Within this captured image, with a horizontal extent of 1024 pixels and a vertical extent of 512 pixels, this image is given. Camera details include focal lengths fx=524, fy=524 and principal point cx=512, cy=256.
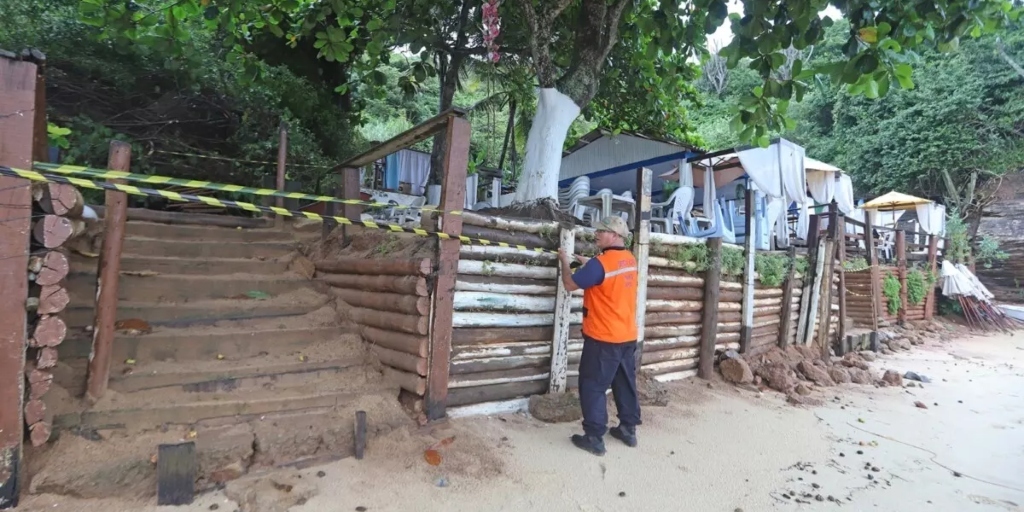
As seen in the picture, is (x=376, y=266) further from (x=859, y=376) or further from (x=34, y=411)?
(x=859, y=376)

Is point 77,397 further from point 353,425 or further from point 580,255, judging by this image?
point 580,255

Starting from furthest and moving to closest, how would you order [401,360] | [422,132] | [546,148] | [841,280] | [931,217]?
[931,217] < [841,280] < [546,148] < [422,132] < [401,360]

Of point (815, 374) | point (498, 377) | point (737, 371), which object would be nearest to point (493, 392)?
point (498, 377)

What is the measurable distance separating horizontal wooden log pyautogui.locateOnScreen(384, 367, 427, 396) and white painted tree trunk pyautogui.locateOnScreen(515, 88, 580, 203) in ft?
8.59

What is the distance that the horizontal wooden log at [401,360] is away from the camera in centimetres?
405

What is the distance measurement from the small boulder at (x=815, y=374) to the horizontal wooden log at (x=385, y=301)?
593 cm

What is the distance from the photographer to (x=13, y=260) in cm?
269

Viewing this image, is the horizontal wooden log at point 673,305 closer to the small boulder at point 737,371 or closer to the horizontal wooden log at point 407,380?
the small boulder at point 737,371

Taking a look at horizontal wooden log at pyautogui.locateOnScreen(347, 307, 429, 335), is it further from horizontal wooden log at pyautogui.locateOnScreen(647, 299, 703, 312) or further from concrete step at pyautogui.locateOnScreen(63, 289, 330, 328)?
horizontal wooden log at pyautogui.locateOnScreen(647, 299, 703, 312)

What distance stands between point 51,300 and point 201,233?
307 centimetres

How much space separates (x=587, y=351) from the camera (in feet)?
13.8

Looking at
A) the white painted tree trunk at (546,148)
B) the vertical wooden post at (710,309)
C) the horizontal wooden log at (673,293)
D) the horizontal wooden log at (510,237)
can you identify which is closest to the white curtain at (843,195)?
the vertical wooden post at (710,309)

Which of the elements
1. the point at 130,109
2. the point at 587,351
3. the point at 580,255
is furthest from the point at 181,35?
the point at 587,351

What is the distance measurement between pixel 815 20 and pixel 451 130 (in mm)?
3351
